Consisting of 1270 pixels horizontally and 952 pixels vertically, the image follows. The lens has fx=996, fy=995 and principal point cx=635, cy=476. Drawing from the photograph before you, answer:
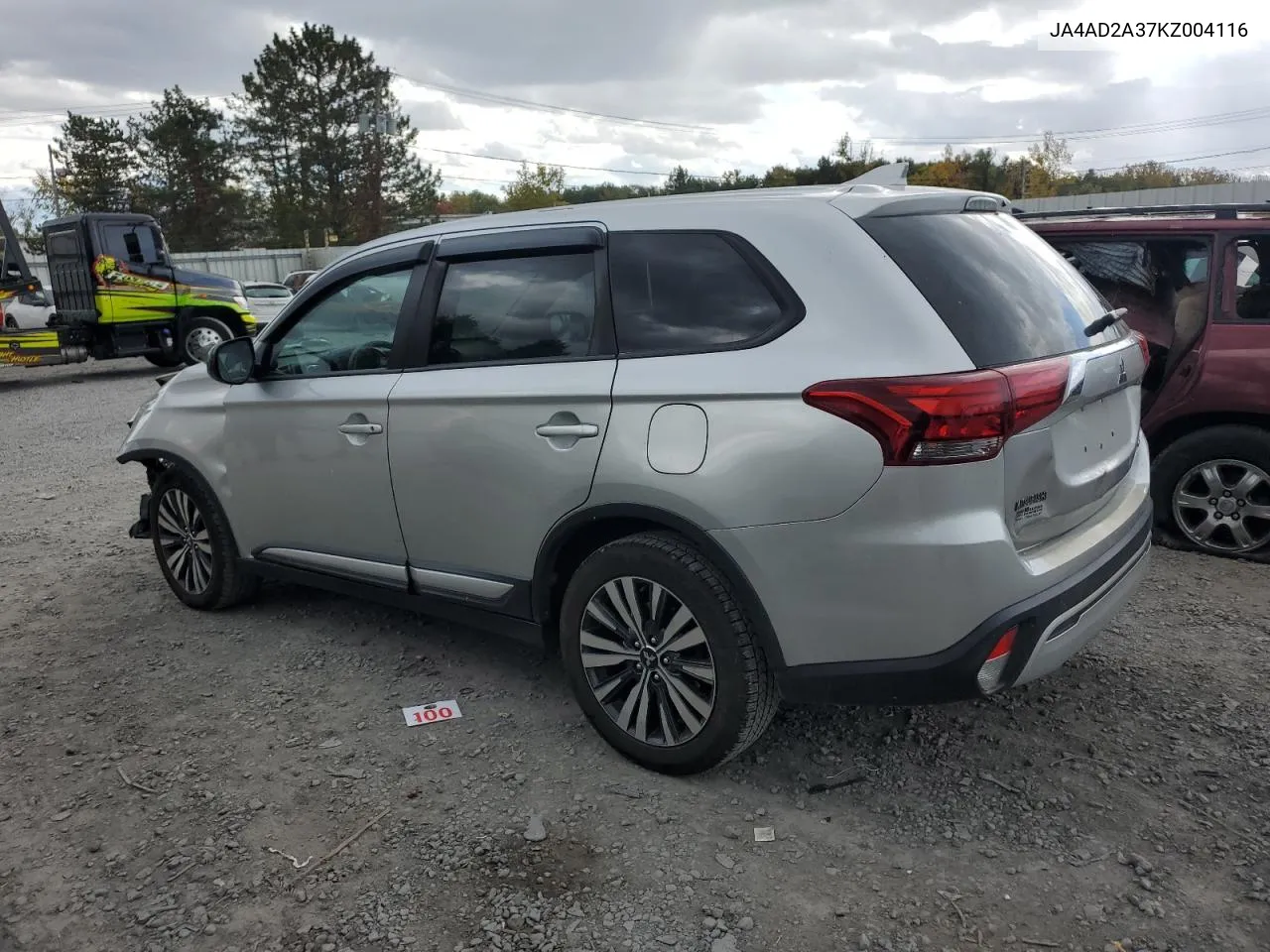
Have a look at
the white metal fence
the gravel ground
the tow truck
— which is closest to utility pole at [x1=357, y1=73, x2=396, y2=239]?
the white metal fence

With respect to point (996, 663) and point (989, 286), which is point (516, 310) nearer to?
point (989, 286)

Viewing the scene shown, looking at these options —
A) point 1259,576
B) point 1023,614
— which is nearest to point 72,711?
point 1023,614

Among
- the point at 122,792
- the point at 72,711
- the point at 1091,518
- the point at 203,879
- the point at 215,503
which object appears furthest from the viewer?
the point at 215,503

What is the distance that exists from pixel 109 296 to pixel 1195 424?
14.9 metres

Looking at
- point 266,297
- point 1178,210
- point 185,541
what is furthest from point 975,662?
point 266,297

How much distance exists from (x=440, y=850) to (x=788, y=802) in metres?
1.05

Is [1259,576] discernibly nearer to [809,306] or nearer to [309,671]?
[809,306]

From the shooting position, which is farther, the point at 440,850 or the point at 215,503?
the point at 215,503

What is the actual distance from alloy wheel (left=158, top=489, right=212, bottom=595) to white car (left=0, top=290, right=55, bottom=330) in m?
12.1

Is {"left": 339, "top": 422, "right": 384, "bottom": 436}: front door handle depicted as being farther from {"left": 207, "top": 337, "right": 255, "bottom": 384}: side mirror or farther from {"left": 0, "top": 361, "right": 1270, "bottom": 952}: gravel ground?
{"left": 0, "top": 361, "right": 1270, "bottom": 952}: gravel ground

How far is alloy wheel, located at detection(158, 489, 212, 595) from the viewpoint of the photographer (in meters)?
4.72

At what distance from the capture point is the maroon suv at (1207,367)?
4.89 meters

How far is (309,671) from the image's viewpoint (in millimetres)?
4141

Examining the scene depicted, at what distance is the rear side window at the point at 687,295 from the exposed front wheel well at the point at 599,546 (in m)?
0.50
